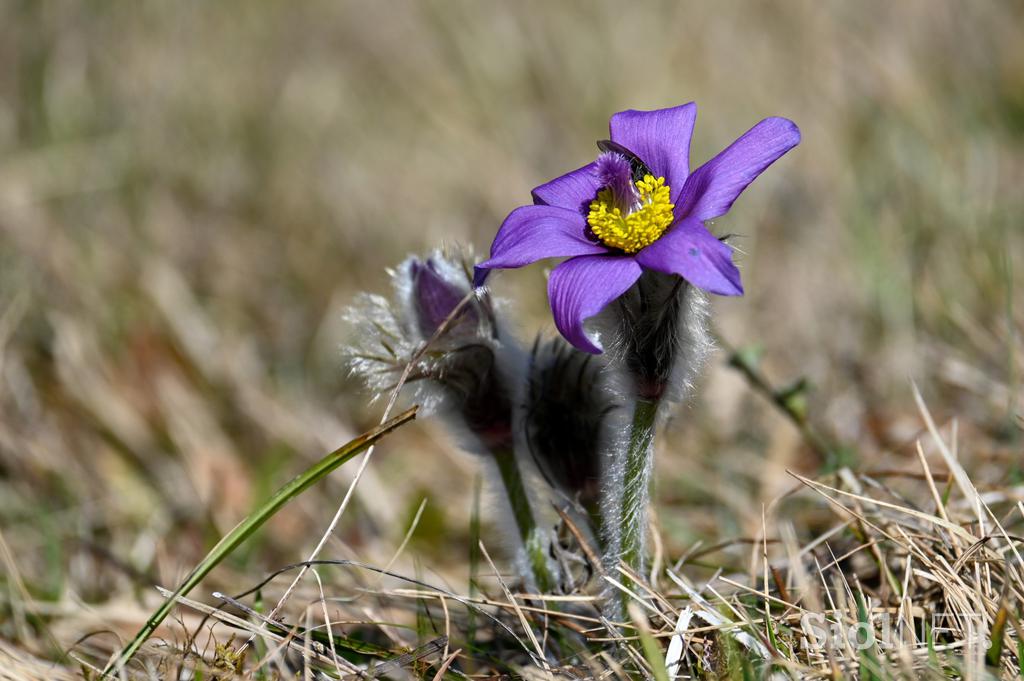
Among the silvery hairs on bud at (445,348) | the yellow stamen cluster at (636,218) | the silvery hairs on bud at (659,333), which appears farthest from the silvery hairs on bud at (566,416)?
the yellow stamen cluster at (636,218)

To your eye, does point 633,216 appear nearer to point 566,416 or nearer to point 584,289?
point 584,289

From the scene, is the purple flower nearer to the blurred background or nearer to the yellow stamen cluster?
Result: the yellow stamen cluster

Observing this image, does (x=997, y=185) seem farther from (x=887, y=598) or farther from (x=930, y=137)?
(x=887, y=598)

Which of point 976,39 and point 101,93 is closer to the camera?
point 976,39

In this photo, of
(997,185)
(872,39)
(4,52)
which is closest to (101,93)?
(4,52)

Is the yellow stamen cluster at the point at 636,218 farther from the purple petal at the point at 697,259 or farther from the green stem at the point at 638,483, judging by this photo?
the green stem at the point at 638,483

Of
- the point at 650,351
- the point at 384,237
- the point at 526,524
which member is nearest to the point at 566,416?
the point at 526,524
